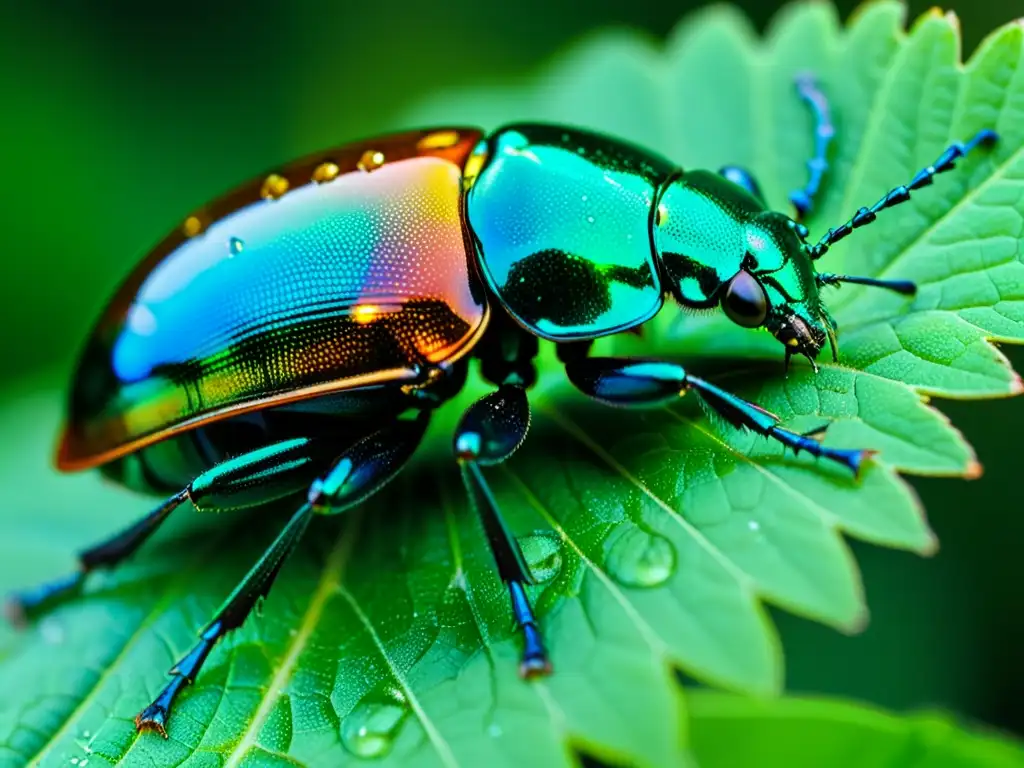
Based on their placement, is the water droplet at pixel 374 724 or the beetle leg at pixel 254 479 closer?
the water droplet at pixel 374 724

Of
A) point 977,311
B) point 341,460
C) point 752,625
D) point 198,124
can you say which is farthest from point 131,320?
point 198,124

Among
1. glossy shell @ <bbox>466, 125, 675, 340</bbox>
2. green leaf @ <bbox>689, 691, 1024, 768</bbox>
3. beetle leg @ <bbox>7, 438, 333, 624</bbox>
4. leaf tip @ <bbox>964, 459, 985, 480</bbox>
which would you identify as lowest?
green leaf @ <bbox>689, 691, 1024, 768</bbox>

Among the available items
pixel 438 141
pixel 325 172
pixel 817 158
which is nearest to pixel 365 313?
pixel 325 172

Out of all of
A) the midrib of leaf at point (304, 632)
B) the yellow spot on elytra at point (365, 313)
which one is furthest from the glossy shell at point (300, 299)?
the midrib of leaf at point (304, 632)

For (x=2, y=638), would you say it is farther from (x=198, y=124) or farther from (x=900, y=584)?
(x=198, y=124)

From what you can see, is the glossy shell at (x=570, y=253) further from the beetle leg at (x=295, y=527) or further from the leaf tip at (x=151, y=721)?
the leaf tip at (x=151, y=721)

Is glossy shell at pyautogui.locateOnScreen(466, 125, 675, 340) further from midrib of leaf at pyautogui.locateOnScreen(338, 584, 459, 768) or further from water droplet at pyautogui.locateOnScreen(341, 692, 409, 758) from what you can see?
water droplet at pyautogui.locateOnScreen(341, 692, 409, 758)

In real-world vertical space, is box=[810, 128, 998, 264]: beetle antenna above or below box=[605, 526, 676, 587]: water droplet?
above

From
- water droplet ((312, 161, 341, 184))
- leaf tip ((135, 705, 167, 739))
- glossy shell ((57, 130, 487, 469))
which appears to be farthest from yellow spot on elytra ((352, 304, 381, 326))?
leaf tip ((135, 705, 167, 739))
